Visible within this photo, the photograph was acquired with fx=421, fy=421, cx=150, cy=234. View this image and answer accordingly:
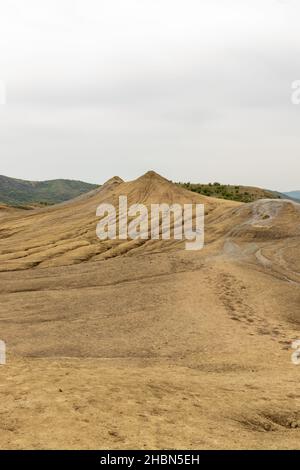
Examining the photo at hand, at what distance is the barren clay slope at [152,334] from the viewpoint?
7953mm

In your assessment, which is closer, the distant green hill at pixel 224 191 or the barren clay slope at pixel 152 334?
the barren clay slope at pixel 152 334

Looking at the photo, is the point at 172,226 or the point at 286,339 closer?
the point at 286,339

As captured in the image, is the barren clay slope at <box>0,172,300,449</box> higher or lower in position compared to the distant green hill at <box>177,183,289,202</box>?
lower

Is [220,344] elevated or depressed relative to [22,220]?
depressed

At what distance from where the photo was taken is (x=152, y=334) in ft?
56.0

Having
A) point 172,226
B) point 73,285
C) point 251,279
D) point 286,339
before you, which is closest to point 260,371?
point 286,339

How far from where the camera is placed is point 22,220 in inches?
1684

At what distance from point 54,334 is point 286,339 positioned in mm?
9284

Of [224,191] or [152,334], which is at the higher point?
[224,191]

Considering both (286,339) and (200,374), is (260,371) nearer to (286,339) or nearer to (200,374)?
(200,374)

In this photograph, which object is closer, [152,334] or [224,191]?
[152,334]

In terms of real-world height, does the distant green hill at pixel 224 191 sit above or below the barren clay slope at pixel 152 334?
above

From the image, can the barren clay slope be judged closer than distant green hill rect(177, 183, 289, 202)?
Yes

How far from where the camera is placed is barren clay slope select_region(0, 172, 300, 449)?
7.95 meters
